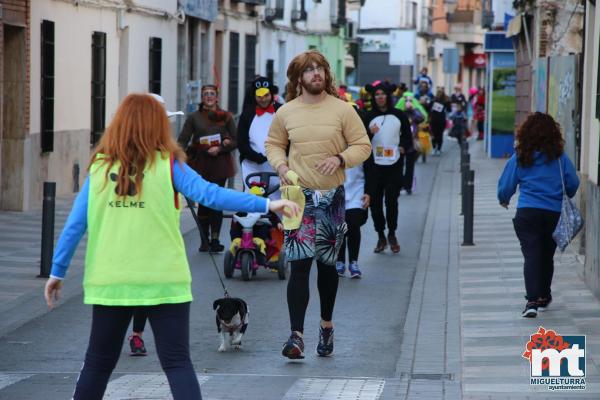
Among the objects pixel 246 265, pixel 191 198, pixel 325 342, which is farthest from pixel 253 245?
pixel 191 198

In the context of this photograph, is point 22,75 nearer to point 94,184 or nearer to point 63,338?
point 63,338

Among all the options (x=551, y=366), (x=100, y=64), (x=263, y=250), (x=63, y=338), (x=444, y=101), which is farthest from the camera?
(x=444, y=101)

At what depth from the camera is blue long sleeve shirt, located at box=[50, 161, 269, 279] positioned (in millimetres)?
5902

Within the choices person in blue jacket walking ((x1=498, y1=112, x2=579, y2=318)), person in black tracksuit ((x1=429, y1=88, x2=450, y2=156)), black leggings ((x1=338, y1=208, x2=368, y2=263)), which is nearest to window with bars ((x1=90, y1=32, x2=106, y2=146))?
black leggings ((x1=338, y1=208, x2=368, y2=263))

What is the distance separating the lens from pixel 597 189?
11.5 metres

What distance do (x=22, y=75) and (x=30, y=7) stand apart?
941 mm

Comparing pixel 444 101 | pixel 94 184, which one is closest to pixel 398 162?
pixel 94 184

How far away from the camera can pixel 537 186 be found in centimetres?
1036

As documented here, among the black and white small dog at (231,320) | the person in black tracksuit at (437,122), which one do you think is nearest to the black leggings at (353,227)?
the black and white small dog at (231,320)

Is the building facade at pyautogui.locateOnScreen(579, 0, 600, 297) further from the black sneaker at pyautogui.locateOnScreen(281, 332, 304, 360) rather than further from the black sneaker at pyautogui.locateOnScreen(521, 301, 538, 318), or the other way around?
the black sneaker at pyautogui.locateOnScreen(281, 332, 304, 360)

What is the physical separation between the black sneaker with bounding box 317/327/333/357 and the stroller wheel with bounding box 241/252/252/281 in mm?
3697

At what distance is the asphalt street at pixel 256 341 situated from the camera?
8297 mm

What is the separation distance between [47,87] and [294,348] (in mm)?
12589

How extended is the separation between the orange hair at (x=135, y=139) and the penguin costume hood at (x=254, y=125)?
7.29 m
